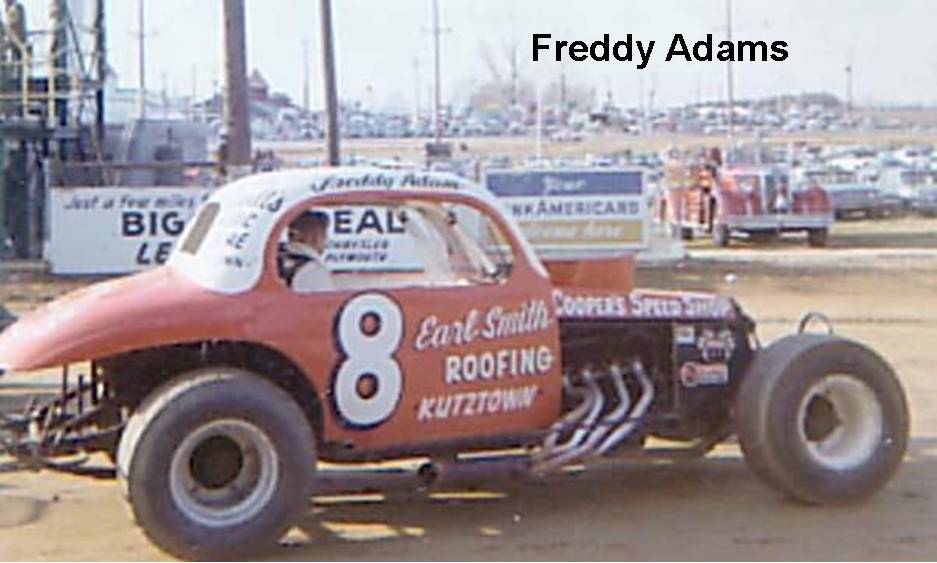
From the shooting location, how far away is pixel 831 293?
2405 cm

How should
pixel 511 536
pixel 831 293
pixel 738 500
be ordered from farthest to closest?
1. pixel 831 293
2. pixel 738 500
3. pixel 511 536

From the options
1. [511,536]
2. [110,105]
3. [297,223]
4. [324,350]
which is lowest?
[511,536]

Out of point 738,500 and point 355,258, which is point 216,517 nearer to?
point 738,500

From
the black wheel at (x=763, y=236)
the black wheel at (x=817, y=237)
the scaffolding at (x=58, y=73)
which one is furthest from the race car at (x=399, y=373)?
the black wheel at (x=763, y=236)

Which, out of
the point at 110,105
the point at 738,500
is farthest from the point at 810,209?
the point at 738,500

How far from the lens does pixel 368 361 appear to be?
809 centimetres

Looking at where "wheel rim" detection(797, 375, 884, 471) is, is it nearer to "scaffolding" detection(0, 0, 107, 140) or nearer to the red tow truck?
"scaffolding" detection(0, 0, 107, 140)

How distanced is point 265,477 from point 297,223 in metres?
1.40

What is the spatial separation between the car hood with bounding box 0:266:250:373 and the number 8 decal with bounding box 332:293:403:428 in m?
0.52

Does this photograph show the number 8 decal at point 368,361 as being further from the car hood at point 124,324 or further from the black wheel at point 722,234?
the black wheel at point 722,234

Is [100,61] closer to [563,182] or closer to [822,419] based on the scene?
[563,182]

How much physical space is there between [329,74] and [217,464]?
25.7 m

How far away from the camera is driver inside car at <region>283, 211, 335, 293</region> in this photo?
829 cm

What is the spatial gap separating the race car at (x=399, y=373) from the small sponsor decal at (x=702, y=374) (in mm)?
11
